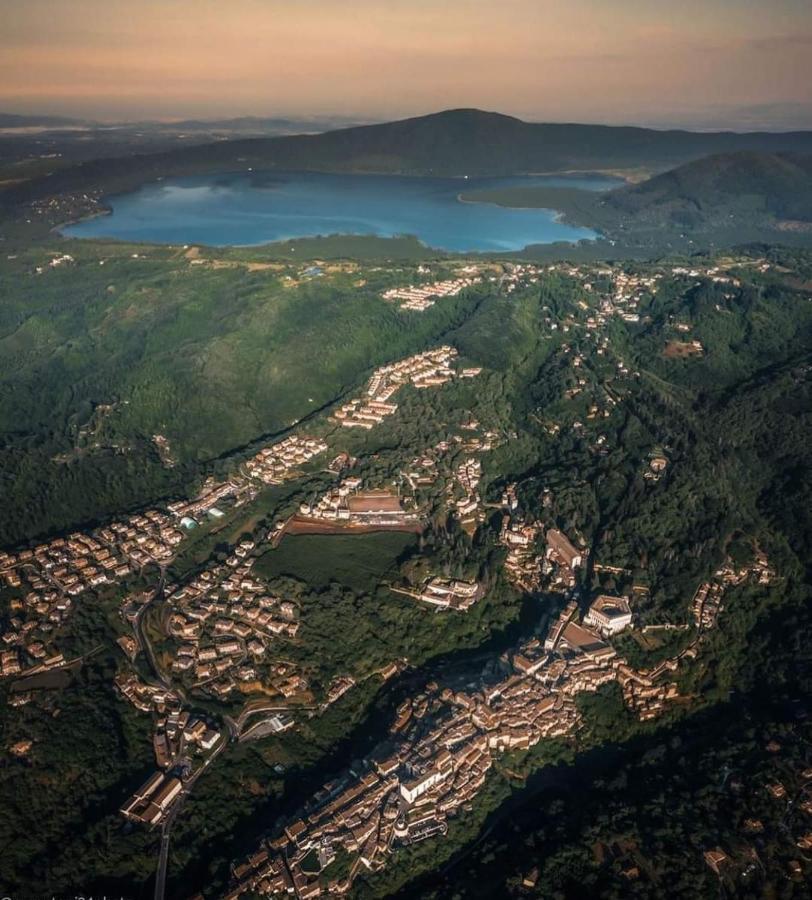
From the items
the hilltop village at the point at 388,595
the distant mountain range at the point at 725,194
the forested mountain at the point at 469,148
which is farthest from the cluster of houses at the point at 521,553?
the forested mountain at the point at 469,148

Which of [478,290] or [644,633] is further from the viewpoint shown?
[478,290]

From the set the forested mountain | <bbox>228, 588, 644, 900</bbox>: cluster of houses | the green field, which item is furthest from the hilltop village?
the forested mountain

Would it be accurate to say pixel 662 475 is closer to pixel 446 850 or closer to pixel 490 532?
pixel 490 532

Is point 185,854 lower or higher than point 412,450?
lower

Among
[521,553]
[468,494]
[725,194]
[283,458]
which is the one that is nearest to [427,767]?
[521,553]

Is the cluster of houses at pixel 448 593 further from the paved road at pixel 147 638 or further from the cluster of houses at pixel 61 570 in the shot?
the cluster of houses at pixel 61 570

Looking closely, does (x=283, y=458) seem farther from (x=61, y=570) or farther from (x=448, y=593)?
(x=448, y=593)

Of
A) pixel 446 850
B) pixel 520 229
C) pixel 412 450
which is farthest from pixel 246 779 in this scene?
pixel 520 229

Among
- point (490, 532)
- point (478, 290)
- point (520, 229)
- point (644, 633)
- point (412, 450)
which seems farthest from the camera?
point (520, 229)
